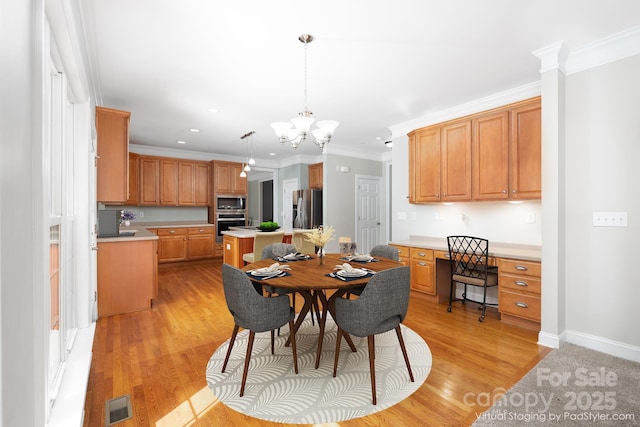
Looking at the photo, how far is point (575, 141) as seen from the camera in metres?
2.79

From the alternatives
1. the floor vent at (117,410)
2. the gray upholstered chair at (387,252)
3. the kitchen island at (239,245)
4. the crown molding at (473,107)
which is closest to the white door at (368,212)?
the crown molding at (473,107)

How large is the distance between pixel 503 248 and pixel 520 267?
1.82 feet

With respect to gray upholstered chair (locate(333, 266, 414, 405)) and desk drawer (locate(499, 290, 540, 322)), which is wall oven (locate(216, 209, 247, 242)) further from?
desk drawer (locate(499, 290, 540, 322))

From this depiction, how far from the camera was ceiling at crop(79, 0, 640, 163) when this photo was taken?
211cm

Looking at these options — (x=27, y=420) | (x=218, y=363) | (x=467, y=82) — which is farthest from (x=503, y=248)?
(x=27, y=420)

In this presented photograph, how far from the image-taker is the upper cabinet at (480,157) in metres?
3.23

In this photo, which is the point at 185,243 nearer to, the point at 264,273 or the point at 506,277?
the point at 264,273

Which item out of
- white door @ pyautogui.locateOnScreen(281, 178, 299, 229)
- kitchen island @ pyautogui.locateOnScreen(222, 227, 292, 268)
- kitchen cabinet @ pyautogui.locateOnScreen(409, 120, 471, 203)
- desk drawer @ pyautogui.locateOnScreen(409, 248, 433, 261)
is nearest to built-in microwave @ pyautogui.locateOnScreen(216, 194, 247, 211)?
white door @ pyautogui.locateOnScreen(281, 178, 299, 229)

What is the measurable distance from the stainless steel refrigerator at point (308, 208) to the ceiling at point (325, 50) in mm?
2531

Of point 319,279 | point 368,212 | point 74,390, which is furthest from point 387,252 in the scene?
point 368,212

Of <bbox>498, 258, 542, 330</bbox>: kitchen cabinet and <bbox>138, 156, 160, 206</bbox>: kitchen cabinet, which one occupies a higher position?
<bbox>138, 156, 160, 206</bbox>: kitchen cabinet

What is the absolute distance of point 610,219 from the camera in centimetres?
259

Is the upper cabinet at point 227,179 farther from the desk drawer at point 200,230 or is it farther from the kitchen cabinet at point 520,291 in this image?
the kitchen cabinet at point 520,291

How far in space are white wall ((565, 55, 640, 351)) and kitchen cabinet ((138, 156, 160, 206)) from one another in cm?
672
